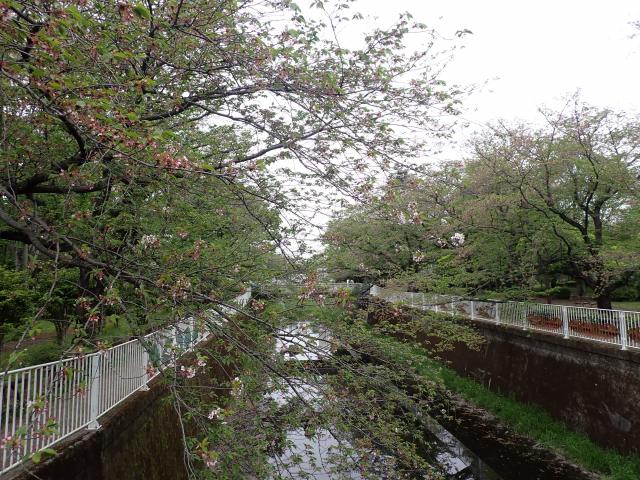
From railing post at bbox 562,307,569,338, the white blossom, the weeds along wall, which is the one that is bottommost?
the weeds along wall

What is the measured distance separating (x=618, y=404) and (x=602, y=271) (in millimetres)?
2833

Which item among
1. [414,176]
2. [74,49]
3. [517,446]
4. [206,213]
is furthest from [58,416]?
[517,446]

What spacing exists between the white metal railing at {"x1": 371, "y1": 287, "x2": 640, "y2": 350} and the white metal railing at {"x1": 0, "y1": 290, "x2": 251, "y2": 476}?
373 centimetres

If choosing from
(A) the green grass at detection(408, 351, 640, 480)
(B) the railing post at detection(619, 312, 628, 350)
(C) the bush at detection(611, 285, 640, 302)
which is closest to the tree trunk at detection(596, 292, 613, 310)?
(B) the railing post at detection(619, 312, 628, 350)

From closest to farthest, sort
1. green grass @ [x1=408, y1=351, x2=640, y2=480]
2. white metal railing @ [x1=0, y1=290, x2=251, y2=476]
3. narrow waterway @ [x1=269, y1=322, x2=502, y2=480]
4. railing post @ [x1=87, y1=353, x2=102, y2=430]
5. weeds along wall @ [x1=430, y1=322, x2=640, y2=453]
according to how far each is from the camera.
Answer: white metal railing @ [x1=0, y1=290, x2=251, y2=476], narrow waterway @ [x1=269, y1=322, x2=502, y2=480], railing post @ [x1=87, y1=353, x2=102, y2=430], green grass @ [x1=408, y1=351, x2=640, y2=480], weeds along wall @ [x1=430, y1=322, x2=640, y2=453]

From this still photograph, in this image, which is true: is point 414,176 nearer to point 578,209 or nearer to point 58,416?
point 58,416

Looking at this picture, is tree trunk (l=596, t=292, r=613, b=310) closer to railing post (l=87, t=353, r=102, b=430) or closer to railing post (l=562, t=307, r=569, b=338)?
railing post (l=562, t=307, r=569, b=338)

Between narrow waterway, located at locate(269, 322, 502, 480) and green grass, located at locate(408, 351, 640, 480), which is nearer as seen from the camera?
narrow waterway, located at locate(269, 322, 502, 480)

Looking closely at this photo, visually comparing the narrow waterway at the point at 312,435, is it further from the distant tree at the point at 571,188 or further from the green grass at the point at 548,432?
the distant tree at the point at 571,188

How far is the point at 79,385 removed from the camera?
2914 mm

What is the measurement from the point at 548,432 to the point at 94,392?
1027 centimetres

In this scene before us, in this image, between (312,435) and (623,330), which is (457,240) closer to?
(623,330)

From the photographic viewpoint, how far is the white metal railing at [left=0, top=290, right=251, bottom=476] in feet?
11.0

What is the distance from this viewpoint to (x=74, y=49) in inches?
124
